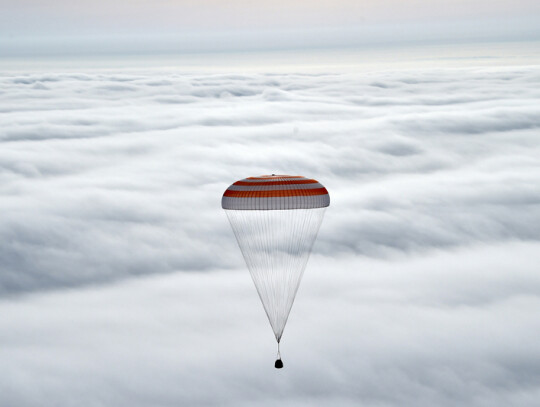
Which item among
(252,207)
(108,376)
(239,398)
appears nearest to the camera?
(252,207)

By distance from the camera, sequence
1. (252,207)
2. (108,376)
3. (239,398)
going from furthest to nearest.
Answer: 1. (108,376)
2. (239,398)
3. (252,207)

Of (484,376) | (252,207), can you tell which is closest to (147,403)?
(484,376)

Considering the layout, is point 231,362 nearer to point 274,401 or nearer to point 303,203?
point 274,401

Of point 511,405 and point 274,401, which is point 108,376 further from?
point 511,405

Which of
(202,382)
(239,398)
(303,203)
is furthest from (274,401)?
(303,203)

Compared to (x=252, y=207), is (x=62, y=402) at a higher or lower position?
lower

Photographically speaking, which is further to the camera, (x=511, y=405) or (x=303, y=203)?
(x=511, y=405)
